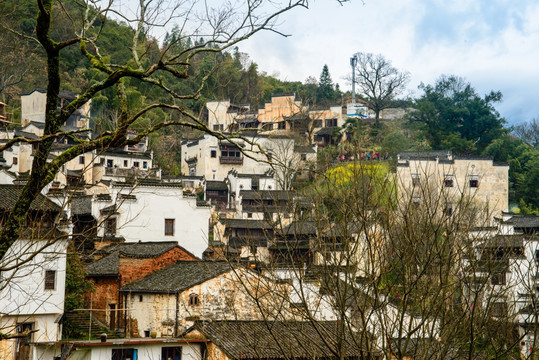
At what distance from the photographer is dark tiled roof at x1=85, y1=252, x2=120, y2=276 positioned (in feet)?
82.6

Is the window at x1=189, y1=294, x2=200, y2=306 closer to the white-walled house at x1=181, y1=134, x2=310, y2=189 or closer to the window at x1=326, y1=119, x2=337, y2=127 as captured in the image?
the white-walled house at x1=181, y1=134, x2=310, y2=189

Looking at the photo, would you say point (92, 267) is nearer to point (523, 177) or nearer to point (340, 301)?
point (340, 301)

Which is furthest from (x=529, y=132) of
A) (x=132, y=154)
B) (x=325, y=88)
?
(x=132, y=154)

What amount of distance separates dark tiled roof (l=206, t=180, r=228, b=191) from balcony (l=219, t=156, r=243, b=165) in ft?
11.2

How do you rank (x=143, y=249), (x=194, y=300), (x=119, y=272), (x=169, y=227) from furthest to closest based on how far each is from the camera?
(x=169, y=227)
(x=143, y=249)
(x=119, y=272)
(x=194, y=300)

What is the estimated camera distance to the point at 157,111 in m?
51.1

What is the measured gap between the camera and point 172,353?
59.3 ft

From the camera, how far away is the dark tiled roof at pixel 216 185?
5081 cm

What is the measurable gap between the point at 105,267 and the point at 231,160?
97.7ft

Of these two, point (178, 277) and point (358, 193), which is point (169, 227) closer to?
point (178, 277)

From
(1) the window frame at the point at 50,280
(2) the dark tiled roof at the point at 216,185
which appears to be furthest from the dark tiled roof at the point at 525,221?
(1) the window frame at the point at 50,280

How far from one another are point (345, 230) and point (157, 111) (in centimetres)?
4426

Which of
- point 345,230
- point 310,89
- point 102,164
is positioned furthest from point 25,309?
point 310,89

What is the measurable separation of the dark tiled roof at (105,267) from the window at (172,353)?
758 cm
